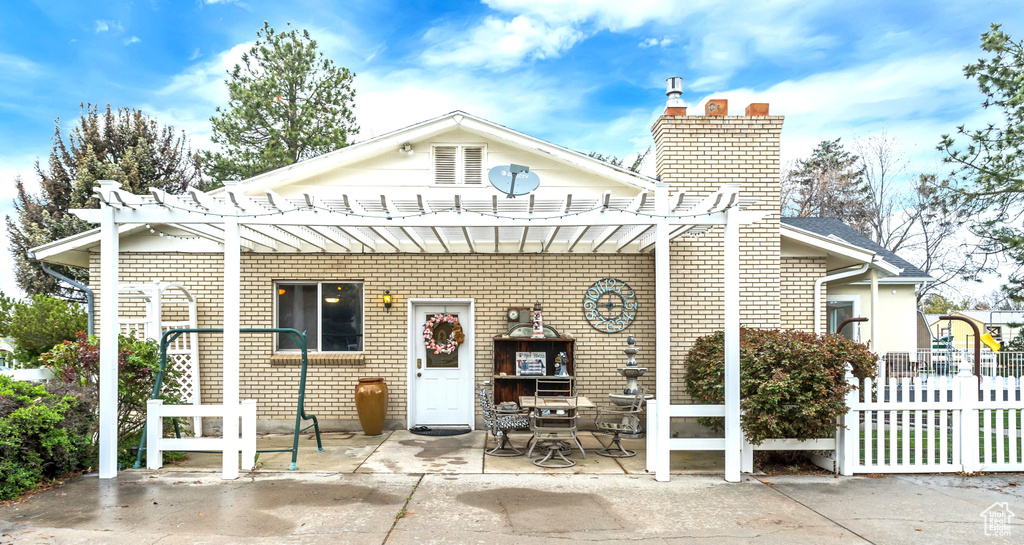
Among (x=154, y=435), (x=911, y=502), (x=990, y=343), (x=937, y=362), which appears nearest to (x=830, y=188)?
(x=990, y=343)

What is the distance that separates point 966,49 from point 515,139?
14.6 m

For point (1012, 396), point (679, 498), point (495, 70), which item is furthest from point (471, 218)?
point (495, 70)

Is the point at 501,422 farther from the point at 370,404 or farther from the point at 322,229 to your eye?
the point at 322,229

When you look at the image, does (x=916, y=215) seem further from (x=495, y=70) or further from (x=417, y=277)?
(x=417, y=277)

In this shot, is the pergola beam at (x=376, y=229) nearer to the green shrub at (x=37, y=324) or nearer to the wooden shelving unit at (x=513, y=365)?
the wooden shelving unit at (x=513, y=365)

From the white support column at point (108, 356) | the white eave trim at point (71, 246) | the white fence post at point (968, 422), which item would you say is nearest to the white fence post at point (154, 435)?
the white support column at point (108, 356)

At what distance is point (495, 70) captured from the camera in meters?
23.5

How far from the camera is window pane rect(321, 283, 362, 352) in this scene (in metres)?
9.39

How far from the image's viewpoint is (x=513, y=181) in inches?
282

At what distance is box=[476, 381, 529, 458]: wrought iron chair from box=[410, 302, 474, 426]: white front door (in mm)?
1693

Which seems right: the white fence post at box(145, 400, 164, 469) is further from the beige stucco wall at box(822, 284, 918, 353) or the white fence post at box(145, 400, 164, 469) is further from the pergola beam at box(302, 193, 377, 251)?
the beige stucco wall at box(822, 284, 918, 353)

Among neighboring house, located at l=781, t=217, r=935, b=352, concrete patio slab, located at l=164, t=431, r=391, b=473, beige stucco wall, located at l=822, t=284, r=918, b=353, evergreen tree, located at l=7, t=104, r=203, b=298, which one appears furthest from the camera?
evergreen tree, located at l=7, t=104, r=203, b=298

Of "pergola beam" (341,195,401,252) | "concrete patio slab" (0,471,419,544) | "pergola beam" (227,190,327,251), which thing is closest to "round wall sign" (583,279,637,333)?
"pergola beam" (341,195,401,252)

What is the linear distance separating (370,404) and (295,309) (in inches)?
76.8
